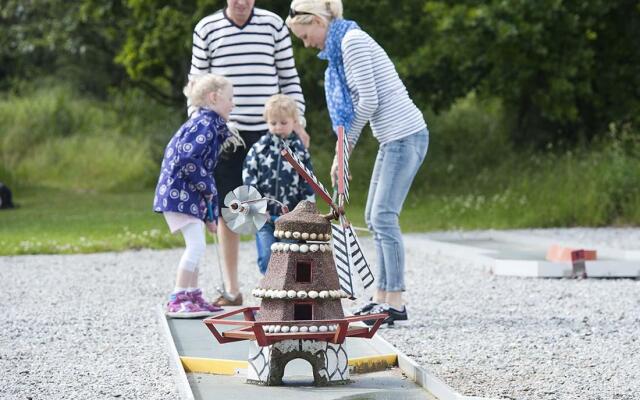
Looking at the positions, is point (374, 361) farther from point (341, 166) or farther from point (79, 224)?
point (79, 224)

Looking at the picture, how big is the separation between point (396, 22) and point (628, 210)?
→ 5.58 meters

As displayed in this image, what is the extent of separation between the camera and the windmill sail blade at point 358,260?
492cm

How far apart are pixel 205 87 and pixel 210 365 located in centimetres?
193

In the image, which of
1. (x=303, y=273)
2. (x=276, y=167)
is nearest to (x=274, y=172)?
(x=276, y=167)

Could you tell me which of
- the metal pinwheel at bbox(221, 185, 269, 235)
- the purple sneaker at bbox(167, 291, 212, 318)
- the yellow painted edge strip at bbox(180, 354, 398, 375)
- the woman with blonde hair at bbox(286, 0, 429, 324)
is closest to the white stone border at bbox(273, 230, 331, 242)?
the metal pinwheel at bbox(221, 185, 269, 235)

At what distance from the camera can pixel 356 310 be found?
694 centimetres

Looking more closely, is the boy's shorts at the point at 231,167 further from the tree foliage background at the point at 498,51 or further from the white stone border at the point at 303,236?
the tree foliage background at the point at 498,51

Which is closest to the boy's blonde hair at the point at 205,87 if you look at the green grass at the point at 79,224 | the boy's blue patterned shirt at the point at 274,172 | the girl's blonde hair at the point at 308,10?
the boy's blue patterned shirt at the point at 274,172

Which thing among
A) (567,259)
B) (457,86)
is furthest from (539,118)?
(567,259)

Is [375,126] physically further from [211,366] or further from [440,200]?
[440,200]

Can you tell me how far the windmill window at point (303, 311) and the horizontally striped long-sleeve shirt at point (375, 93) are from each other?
5.44ft

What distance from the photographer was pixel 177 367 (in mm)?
5402

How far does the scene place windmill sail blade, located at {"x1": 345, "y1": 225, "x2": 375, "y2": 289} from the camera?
16.1 feet

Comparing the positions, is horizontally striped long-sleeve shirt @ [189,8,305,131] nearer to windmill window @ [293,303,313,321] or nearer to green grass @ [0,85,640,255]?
windmill window @ [293,303,313,321]
